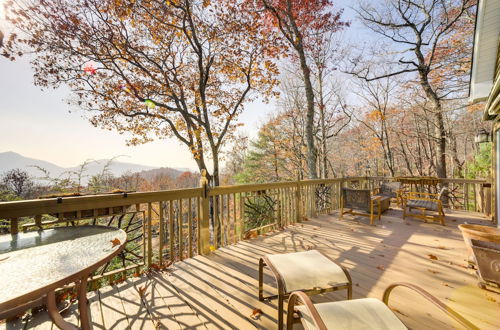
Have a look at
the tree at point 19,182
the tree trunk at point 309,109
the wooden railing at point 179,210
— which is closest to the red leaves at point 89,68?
the tree at point 19,182

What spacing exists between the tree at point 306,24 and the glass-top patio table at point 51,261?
248 inches

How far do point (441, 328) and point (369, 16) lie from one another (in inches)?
453

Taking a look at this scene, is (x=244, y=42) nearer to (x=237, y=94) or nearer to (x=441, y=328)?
(x=237, y=94)

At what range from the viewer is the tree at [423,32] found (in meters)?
7.56

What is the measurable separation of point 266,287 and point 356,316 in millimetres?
1284

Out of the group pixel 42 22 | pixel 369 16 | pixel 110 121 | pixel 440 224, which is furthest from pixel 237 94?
pixel 440 224

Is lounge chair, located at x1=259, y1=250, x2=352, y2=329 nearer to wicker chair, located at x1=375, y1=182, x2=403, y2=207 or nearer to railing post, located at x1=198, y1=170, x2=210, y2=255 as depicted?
railing post, located at x1=198, y1=170, x2=210, y2=255

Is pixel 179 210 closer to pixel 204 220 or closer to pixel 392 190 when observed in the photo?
pixel 204 220

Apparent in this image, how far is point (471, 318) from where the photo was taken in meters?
1.79

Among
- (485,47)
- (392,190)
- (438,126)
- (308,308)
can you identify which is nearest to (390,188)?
(392,190)

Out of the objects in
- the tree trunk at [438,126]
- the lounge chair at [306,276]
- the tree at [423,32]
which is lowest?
the lounge chair at [306,276]

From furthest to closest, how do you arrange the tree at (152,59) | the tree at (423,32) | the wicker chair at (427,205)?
the tree at (423,32)
the tree at (152,59)
the wicker chair at (427,205)

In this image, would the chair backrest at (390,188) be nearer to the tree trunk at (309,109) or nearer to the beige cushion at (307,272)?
the tree trunk at (309,109)

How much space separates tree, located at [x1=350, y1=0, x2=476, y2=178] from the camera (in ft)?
24.8
